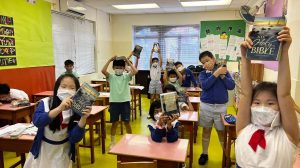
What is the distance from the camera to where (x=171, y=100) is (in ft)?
6.45

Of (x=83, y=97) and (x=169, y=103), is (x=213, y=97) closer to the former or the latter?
(x=169, y=103)

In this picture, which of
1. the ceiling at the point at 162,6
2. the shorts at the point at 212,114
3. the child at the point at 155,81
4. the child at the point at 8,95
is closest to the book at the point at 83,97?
the shorts at the point at 212,114

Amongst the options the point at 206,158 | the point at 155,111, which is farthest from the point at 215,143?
the point at 155,111

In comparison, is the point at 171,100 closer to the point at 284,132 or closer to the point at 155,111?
the point at 155,111

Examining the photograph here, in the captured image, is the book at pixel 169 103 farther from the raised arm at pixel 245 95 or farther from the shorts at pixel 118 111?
the shorts at pixel 118 111

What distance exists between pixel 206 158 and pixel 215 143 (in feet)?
2.74

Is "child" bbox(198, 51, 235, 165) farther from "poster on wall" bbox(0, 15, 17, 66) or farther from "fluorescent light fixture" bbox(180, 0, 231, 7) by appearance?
"fluorescent light fixture" bbox(180, 0, 231, 7)

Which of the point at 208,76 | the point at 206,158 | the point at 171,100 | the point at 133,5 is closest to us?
the point at 171,100

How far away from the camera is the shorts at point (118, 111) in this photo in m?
3.60

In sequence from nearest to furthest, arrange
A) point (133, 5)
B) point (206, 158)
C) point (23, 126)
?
1. point (23, 126)
2. point (206, 158)
3. point (133, 5)

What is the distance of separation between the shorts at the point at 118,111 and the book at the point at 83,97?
207 centimetres

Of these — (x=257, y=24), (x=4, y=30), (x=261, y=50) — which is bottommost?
(x=261, y=50)

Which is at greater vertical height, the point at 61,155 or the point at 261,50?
the point at 261,50

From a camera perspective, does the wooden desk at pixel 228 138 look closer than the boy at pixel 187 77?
Yes
